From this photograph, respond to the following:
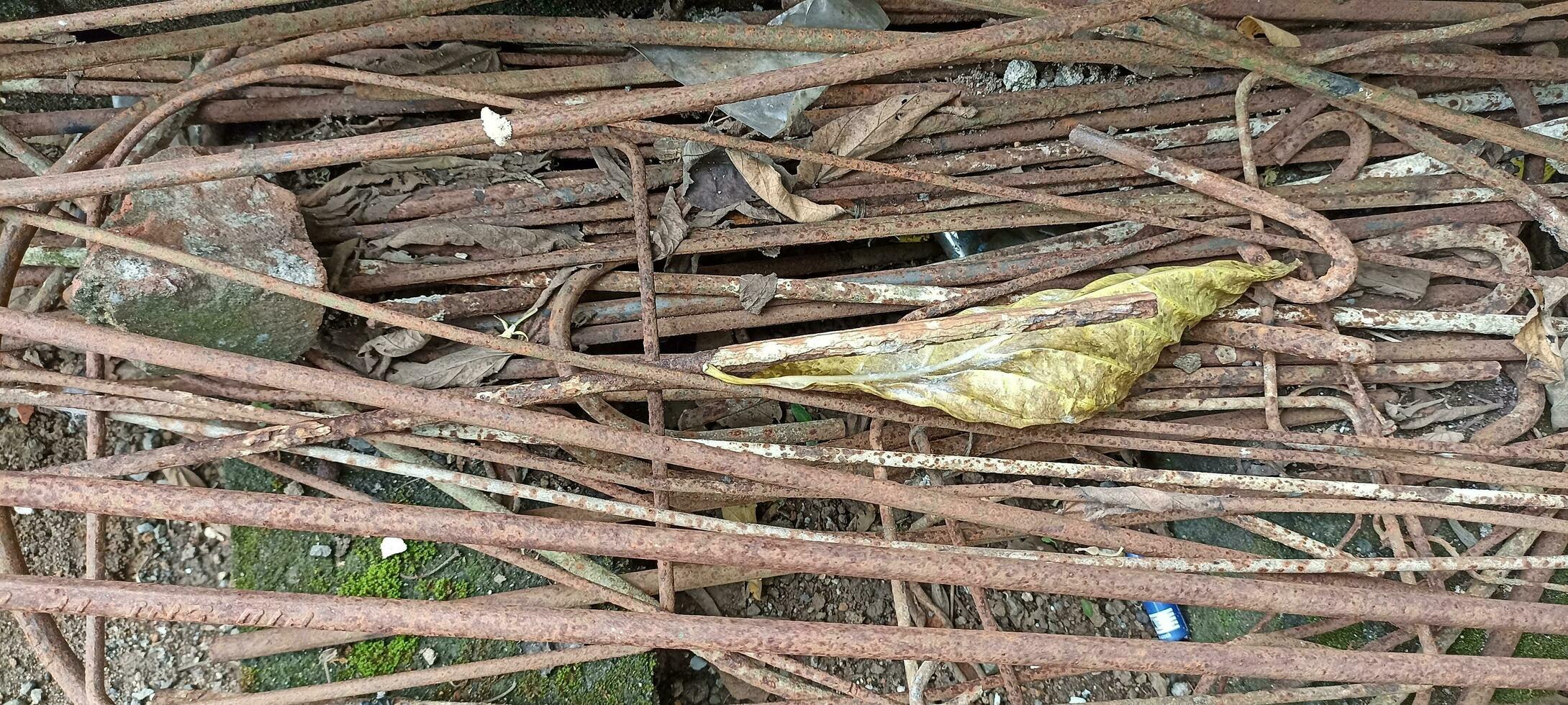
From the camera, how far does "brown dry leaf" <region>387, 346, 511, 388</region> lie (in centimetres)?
286

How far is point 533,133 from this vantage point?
200cm

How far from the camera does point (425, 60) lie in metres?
3.05

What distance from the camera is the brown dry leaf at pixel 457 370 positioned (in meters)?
2.86

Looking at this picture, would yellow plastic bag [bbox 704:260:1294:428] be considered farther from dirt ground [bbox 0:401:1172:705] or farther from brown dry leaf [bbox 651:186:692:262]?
dirt ground [bbox 0:401:1172:705]

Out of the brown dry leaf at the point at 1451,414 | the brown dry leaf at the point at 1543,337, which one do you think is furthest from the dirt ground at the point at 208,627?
the brown dry leaf at the point at 1543,337

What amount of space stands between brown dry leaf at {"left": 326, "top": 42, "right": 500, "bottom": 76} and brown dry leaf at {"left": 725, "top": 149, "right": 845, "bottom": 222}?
3.38ft

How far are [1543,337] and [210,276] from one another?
4.78m

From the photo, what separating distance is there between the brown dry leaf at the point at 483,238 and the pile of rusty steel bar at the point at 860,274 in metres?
0.01

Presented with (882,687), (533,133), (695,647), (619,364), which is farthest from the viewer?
(882,687)

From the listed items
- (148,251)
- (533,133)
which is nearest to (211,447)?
(148,251)

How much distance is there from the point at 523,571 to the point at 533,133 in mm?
1824

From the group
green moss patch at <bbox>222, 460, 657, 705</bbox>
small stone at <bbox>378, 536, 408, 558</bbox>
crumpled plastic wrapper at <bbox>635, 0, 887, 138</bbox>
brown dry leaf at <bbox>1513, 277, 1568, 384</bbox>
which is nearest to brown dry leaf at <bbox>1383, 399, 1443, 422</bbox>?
brown dry leaf at <bbox>1513, 277, 1568, 384</bbox>

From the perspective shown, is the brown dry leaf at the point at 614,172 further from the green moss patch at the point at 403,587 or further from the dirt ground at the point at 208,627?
the dirt ground at the point at 208,627

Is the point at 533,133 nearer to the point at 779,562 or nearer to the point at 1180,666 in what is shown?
the point at 779,562
